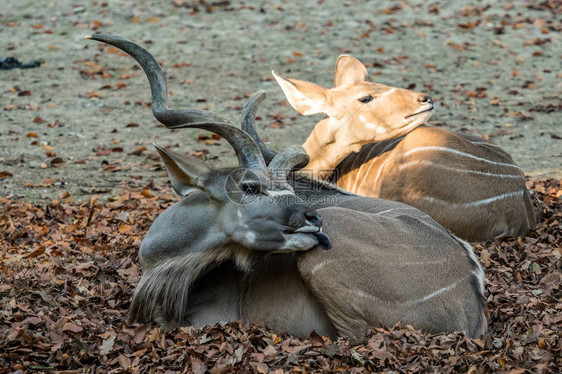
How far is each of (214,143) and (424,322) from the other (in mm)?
5931

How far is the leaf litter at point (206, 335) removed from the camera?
3.98 m

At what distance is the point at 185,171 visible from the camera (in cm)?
463

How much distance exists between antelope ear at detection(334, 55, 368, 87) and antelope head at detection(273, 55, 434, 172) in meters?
0.14

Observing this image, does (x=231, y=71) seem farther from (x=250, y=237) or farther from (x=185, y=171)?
(x=250, y=237)

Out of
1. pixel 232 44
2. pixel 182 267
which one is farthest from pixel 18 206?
pixel 232 44

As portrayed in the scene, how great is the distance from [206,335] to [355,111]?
11.4ft

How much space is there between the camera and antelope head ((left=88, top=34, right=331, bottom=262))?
4.36 meters

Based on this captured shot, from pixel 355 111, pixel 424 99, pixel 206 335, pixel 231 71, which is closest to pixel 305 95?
pixel 355 111

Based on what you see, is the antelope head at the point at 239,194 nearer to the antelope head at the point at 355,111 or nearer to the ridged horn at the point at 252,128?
the ridged horn at the point at 252,128

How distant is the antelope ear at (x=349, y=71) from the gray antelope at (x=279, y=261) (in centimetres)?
Result: 302

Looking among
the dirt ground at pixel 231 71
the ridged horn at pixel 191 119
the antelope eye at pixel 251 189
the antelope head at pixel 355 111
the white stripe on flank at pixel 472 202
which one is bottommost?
the dirt ground at pixel 231 71

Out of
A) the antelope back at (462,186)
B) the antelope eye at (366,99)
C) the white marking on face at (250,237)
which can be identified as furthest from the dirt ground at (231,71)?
the white marking on face at (250,237)

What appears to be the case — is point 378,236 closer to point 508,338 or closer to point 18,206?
point 508,338

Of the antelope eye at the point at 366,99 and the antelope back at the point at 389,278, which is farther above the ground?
the antelope eye at the point at 366,99
